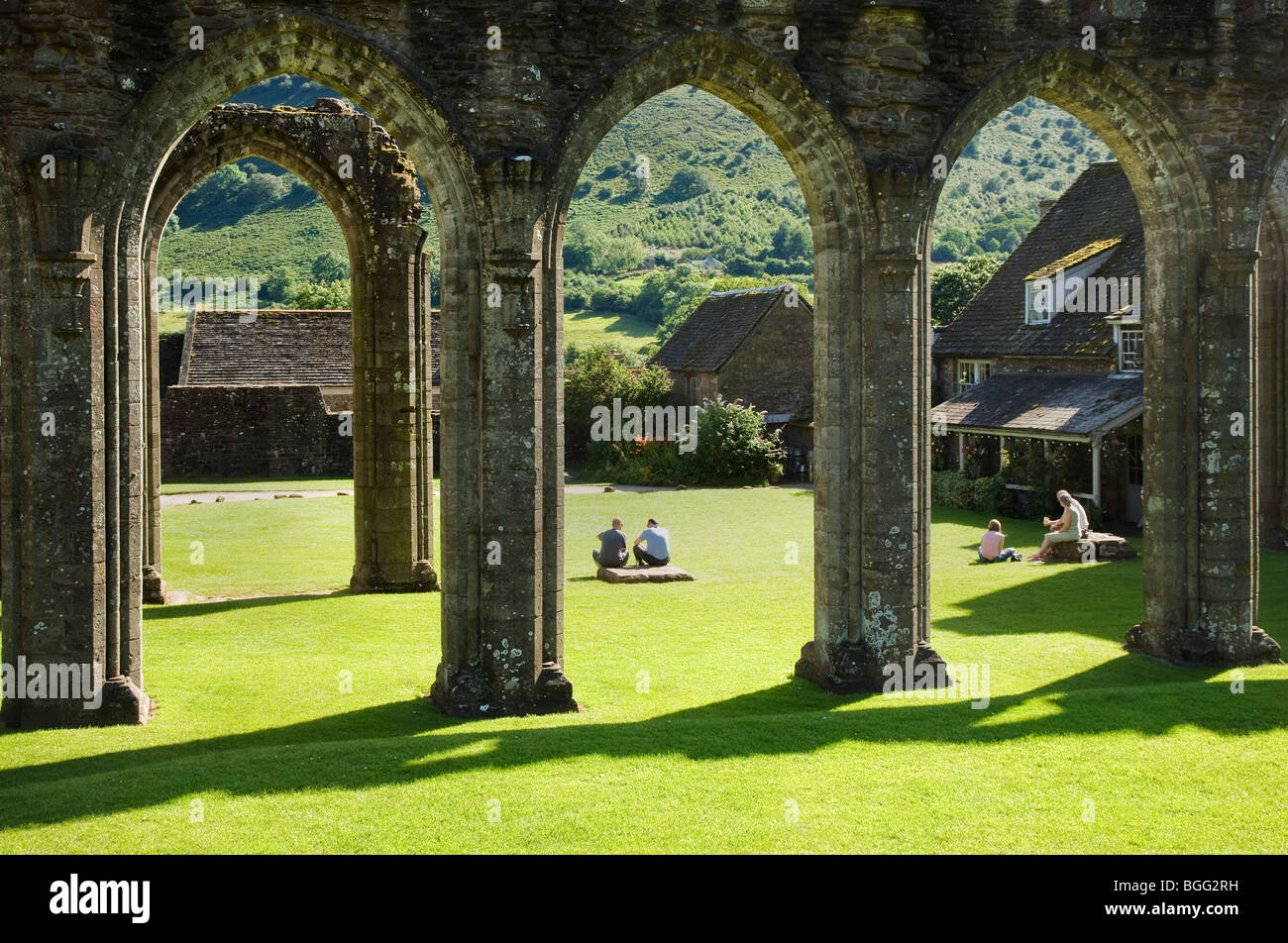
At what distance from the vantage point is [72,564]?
920 cm

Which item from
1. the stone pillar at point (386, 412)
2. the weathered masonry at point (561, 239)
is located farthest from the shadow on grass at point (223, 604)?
the weathered masonry at point (561, 239)

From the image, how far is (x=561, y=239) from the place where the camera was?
10156 mm

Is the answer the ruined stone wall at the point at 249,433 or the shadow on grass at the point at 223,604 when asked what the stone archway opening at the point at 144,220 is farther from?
the ruined stone wall at the point at 249,433

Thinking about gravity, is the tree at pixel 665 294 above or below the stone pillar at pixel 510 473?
above

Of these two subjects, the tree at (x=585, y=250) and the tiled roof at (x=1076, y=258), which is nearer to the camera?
the tiled roof at (x=1076, y=258)

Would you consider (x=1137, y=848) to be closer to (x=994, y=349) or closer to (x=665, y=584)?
(x=665, y=584)

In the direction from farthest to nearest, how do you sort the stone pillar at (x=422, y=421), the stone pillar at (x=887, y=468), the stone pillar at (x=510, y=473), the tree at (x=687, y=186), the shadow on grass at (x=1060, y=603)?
1. the tree at (x=687, y=186)
2. the stone pillar at (x=422, y=421)
3. the shadow on grass at (x=1060, y=603)
4. the stone pillar at (x=887, y=468)
5. the stone pillar at (x=510, y=473)

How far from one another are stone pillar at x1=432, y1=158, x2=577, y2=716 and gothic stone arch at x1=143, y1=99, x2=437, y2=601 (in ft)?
19.8

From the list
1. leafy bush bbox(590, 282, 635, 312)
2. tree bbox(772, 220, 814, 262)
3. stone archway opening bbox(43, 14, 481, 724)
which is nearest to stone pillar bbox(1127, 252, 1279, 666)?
stone archway opening bbox(43, 14, 481, 724)

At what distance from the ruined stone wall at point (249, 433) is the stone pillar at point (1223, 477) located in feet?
77.9

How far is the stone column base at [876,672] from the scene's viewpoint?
10.5 m

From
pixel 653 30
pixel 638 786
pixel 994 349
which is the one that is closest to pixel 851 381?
pixel 653 30

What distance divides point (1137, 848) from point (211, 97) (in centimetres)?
780

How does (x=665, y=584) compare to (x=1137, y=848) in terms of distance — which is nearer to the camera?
(x=1137, y=848)
